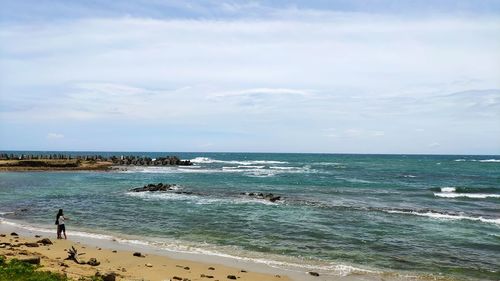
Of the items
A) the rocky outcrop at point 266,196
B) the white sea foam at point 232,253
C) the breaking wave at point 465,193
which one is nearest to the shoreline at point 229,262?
the white sea foam at point 232,253

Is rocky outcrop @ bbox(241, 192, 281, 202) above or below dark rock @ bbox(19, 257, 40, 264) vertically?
below

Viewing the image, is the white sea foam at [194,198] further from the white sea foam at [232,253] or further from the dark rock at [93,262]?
the dark rock at [93,262]

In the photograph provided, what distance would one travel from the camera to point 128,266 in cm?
1338

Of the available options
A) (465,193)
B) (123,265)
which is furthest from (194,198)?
(465,193)

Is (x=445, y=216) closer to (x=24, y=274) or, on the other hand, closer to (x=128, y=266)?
(x=128, y=266)

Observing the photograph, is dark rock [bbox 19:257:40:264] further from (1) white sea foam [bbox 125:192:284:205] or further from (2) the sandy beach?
(1) white sea foam [bbox 125:192:284:205]

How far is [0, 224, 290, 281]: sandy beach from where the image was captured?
39.4ft

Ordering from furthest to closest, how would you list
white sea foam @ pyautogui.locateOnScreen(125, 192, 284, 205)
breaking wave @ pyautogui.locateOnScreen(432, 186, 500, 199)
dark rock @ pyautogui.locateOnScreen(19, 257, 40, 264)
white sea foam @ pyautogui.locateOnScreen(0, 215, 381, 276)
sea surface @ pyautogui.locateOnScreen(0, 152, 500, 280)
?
breaking wave @ pyautogui.locateOnScreen(432, 186, 500, 199)
white sea foam @ pyautogui.locateOnScreen(125, 192, 284, 205)
sea surface @ pyautogui.locateOnScreen(0, 152, 500, 280)
white sea foam @ pyautogui.locateOnScreen(0, 215, 381, 276)
dark rock @ pyautogui.locateOnScreen(19, 257, 40, 264)

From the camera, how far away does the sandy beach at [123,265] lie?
39.4 ft

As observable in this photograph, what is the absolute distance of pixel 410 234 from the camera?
2092cm

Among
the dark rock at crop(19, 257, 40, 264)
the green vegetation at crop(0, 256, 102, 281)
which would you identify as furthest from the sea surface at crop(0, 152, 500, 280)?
the green vegetation at crop(0, 256, 102, 281)

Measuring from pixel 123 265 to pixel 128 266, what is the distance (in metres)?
0.21

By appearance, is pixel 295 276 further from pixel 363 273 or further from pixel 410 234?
pixel 410 234

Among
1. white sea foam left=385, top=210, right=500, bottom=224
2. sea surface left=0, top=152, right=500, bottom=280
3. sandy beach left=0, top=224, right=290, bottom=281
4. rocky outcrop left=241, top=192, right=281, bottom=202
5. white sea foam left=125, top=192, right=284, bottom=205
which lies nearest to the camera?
sandy beach left=0, top=224, right=290, bottom=281
